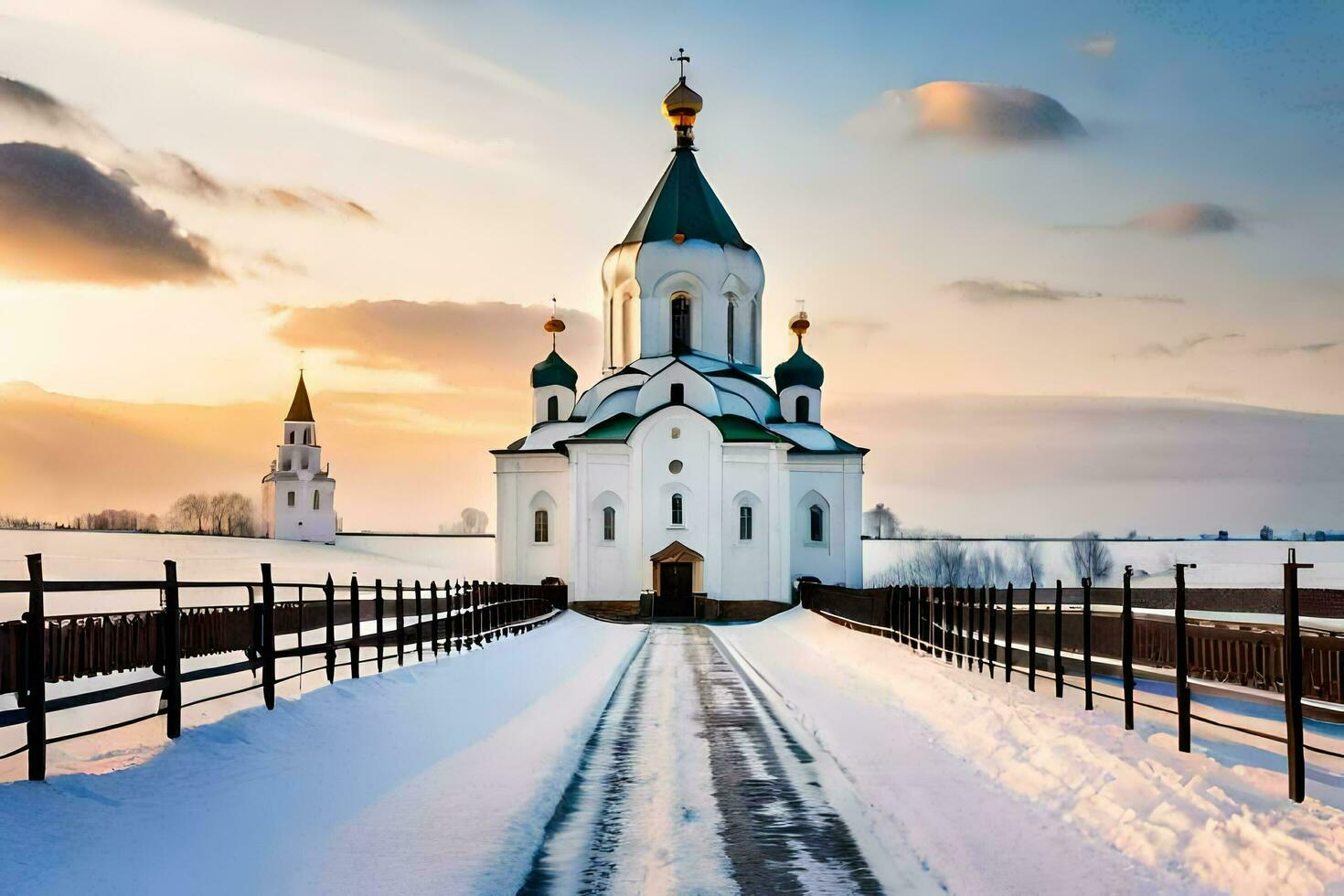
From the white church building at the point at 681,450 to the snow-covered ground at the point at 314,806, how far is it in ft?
109

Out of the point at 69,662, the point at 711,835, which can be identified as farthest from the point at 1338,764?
the point at 69,662

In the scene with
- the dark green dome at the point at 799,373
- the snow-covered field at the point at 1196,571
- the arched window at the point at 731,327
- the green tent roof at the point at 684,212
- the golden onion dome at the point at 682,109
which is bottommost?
the snow-covered field at the point at 1196,571

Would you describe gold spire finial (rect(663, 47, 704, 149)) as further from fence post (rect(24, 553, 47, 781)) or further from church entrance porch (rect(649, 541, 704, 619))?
fence post (rect(24, 553, 47, 781))

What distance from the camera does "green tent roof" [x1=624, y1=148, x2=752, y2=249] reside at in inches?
2137

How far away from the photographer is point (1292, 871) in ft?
22.1

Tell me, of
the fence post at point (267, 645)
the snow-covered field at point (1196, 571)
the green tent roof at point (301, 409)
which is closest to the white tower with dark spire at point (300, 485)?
the green tent roof at point (301, 409)

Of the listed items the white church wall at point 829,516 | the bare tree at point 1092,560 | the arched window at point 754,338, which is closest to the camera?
the white church wall at point 829,516

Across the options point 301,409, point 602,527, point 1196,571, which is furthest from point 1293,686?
point 301,409

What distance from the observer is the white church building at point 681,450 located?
47125mm

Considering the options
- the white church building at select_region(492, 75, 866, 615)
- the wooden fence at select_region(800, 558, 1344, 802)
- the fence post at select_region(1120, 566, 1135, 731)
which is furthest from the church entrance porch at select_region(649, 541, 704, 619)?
the fence post at select_region(1120, 566, 1135, 731)

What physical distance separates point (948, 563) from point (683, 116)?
42972mm

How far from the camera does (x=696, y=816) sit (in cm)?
845

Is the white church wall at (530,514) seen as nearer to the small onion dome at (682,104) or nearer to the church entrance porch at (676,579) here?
the church entrance porch at (676,579)

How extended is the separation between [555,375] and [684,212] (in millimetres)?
9785
